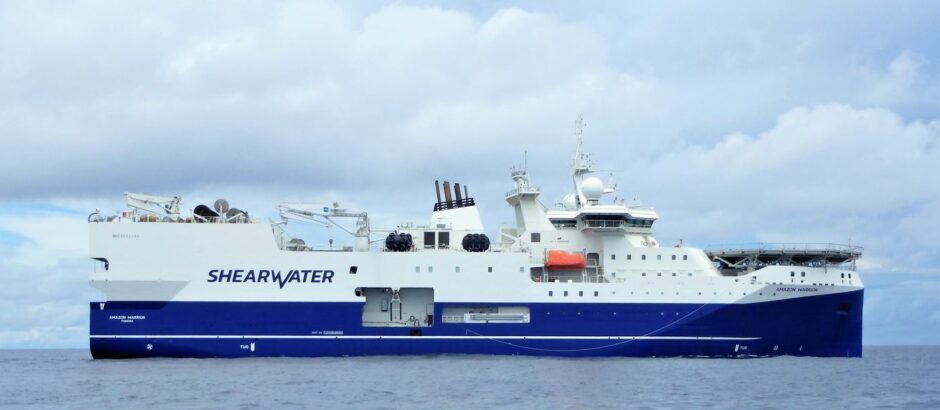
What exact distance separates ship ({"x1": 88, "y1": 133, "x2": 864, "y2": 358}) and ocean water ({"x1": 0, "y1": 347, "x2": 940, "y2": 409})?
38.2 inches

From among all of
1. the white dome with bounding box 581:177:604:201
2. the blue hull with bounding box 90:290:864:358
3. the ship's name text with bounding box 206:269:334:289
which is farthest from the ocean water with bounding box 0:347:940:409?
the white dome with bounding box 581:177:604:201

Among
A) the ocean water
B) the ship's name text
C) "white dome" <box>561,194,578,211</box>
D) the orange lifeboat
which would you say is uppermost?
"white dome" <box>561,194,578,211</box>

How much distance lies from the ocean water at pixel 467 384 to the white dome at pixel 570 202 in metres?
6.45

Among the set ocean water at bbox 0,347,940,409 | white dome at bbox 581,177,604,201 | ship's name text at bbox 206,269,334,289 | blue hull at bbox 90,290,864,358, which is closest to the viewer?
ocean water at bbox 0,347,940,409

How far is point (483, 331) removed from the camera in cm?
3556

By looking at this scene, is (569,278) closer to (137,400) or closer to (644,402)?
(644,402)

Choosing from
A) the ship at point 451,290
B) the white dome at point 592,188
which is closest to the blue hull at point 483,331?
the ship at point 451,290

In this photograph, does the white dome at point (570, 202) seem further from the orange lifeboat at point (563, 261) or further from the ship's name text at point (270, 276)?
the ship's name text at point (270, 276)

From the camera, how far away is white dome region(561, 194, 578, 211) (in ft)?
128

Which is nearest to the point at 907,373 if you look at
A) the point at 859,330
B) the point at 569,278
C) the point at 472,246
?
the point at 859,330

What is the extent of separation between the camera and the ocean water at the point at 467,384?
24328mm

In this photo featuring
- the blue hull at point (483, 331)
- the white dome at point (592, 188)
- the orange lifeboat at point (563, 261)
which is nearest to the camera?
the blue hull at point (483, 331)

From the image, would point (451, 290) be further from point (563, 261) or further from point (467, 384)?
point (467, 384)

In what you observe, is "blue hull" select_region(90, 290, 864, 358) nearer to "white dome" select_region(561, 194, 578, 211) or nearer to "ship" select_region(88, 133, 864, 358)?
"ship" select_region(88, 133, 864, 358)
